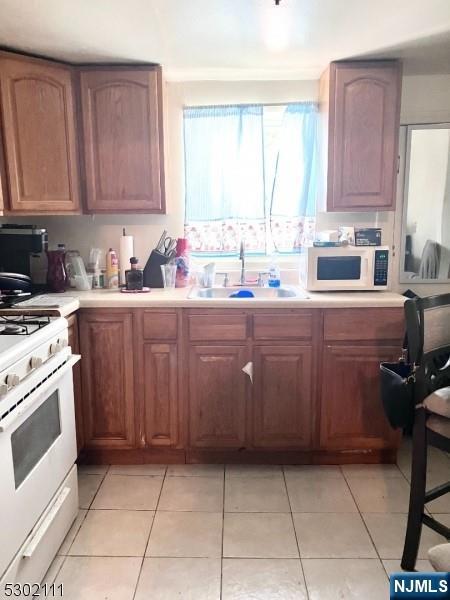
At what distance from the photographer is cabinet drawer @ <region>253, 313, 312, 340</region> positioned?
2.36 meters

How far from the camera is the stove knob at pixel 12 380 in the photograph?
141 cm

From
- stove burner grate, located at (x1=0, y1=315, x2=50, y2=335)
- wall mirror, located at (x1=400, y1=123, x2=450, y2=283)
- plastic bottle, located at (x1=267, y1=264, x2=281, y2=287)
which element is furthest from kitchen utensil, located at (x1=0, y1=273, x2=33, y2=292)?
wall mirror, located at (x1=400, y1=123, x2=450, y2=283)

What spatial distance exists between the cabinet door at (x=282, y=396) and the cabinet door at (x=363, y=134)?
2.90ft

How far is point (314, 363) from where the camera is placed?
2393 mm

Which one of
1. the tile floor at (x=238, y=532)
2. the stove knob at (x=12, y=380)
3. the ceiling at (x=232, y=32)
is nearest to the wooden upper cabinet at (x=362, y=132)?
the ceiling at (x=232, y=32)

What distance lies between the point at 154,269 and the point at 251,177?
2.71 ft

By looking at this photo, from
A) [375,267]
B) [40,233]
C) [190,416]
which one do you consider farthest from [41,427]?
[375,267]

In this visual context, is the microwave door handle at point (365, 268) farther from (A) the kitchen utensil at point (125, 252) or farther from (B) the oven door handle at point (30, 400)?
(B) the oven door handle at point (30, 400)

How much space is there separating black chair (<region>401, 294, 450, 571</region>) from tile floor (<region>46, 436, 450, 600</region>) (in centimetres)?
20

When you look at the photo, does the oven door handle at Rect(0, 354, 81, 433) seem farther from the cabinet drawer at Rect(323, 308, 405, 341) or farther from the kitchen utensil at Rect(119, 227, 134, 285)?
the cabinet drawer at Rect(323, 308, 405, 341)

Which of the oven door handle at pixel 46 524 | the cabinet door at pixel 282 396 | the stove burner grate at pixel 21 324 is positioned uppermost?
the stove burner grate at pixel 21 324

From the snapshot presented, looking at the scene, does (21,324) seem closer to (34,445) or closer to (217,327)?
(34,445)

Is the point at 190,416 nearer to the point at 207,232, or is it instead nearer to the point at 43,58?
the point at 207,232

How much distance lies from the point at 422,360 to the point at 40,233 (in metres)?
1.90
